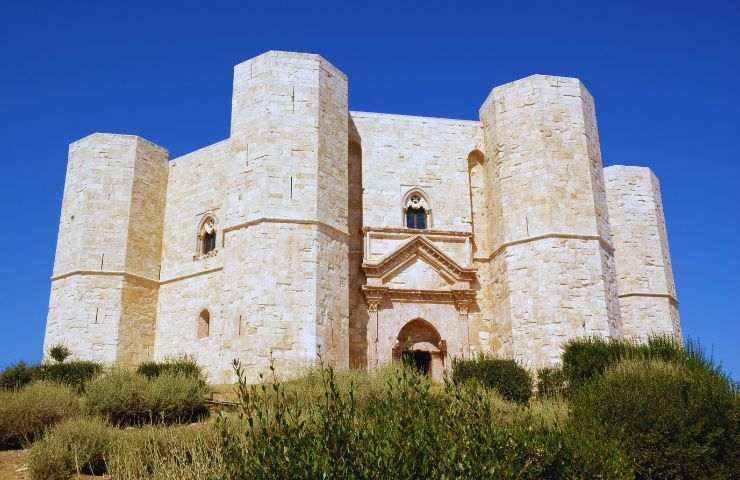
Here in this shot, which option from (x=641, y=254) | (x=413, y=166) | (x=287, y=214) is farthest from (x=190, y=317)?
(x=641, y=254)

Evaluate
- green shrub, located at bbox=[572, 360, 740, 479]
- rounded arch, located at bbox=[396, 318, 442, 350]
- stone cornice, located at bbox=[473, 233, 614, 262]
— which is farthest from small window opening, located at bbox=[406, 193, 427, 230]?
green shrub, located at bbox=[572, 360, 740, 479]

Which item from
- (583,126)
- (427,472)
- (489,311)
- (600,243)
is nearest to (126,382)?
(427,472)

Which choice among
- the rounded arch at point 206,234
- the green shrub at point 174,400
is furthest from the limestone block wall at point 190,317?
the green shrub at point 174,400

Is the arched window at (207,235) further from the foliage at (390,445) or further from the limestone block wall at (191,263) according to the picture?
the foliage at (390,445)

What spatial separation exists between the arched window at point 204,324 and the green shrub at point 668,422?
11566mm

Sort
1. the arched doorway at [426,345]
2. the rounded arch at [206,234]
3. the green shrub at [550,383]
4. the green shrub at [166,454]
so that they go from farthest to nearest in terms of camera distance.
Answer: the rounded arch at [206,234]
the arched doorway at [426,345]
the green shrub at [550,383]
the green shrub at [166,454]

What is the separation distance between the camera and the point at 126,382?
1044 centimetres

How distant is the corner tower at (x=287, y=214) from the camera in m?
14.2

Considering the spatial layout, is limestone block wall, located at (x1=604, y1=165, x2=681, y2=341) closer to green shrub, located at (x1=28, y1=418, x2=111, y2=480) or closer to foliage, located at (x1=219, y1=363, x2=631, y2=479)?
foliage, located at (x1=219, y1=363, x2=631, y2=479)

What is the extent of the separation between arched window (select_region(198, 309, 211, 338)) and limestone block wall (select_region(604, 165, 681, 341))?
12196 millimetres

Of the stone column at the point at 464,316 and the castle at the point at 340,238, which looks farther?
the stone column at the point at 464,316

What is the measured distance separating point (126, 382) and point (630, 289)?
15.4 metres

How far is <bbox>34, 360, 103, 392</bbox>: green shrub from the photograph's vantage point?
12893 millimetres

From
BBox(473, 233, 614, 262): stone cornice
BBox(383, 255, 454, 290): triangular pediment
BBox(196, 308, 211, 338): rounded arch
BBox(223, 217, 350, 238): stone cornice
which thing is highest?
BBox(223, 217, 350, 238): stone cornice
